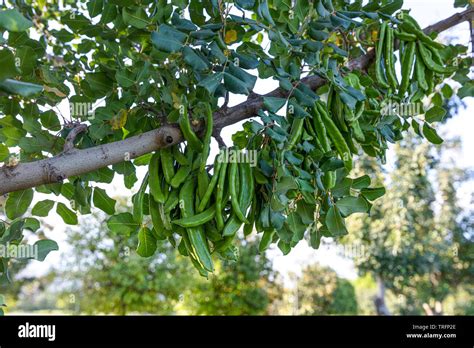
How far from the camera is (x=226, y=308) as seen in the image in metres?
5.47

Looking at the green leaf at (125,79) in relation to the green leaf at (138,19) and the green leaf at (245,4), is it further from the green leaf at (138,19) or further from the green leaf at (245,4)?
the green leaf at (245,4)

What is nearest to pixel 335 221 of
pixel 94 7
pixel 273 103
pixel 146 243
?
pixel 273 103

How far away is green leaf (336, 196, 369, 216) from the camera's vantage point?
952mm

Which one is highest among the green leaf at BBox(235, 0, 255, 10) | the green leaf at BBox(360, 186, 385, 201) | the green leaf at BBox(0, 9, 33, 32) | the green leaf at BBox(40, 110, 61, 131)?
the green leaf at BBox(235, 0, 255, 10)

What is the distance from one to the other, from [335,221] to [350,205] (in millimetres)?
40

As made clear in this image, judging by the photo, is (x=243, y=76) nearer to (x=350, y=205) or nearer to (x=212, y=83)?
(x=212, y=83)

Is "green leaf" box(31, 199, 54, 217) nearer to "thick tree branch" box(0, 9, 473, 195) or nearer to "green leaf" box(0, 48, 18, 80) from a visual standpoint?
"thick tree branch" box(0, 9, 473, 195)

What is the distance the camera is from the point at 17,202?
1083 millimetres

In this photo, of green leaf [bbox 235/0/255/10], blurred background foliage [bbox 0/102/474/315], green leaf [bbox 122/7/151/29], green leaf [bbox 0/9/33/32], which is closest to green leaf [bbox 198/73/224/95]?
green leaf [bbox 235/0/255/10]

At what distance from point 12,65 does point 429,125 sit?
37.9 inches

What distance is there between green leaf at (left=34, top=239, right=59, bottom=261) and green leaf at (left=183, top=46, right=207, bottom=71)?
412mm

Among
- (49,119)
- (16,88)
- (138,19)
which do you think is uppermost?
(138,19)

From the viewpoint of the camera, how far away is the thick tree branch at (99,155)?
2.77 ft

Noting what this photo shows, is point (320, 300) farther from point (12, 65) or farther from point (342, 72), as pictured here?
point (12, 65)
